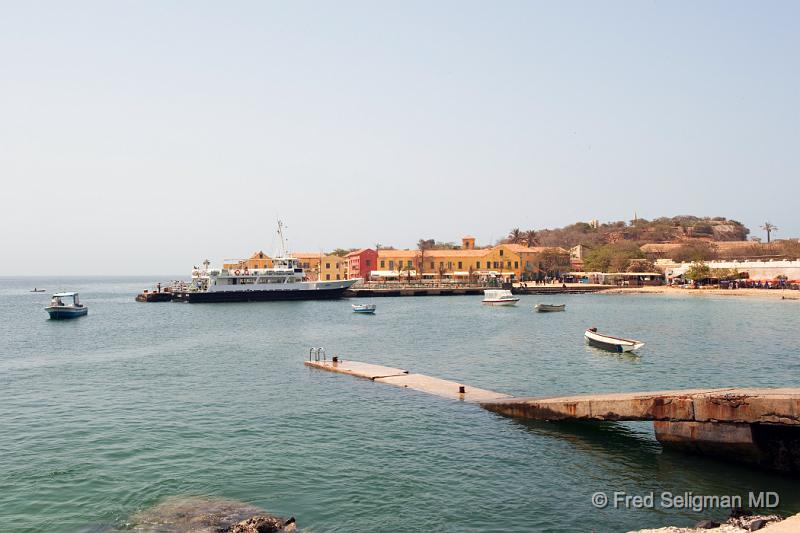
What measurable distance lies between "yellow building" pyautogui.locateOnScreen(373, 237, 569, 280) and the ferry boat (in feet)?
83.9

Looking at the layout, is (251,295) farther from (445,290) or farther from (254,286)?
(445,290)

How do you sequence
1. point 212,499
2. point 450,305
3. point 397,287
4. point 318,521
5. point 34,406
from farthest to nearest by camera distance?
1. point 397,287
2. point 450,305
3. point 34,406
4. point 212,499
5. point 318,521

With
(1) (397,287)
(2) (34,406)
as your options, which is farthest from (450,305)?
(2) (34,406)

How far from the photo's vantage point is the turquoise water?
13.6 meters

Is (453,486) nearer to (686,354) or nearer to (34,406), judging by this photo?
(34,406)

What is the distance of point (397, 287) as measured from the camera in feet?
364

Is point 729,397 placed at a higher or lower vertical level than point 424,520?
higher

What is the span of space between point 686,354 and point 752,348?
4.95m

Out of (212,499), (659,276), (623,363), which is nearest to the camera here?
(212,499)

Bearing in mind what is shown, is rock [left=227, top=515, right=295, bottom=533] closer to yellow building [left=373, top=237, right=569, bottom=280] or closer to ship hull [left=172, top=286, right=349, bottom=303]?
ship hull [left=172, top=286, right=349, bottom=303]

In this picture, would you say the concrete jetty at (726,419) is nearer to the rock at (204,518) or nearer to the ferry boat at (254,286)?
the rock at (204,518)

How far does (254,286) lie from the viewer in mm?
95875

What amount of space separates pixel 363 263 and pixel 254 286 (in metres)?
35.0

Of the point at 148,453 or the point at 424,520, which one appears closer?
the point at 424,520
